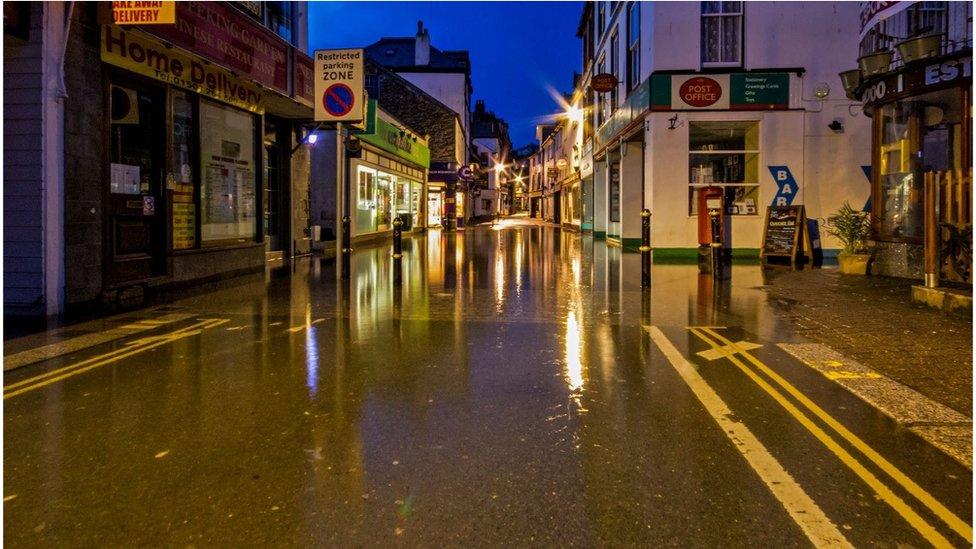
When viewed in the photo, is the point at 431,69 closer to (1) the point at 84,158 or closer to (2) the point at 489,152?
(2) the point at 489,152

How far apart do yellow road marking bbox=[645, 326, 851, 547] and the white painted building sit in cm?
1284

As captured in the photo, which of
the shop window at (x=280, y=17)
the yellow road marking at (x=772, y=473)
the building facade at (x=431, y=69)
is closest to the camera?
the yellow road marking at (x=772, y=473)

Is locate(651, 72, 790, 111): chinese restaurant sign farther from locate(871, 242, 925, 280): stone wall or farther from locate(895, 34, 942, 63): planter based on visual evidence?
locate(895, 34, 942, 63): planter

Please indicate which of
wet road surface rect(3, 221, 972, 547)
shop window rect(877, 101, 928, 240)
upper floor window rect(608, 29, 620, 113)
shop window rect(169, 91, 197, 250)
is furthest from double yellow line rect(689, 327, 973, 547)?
upper floor window rect(608, 29, 620, 113)

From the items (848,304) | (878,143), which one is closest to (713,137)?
(878,143)

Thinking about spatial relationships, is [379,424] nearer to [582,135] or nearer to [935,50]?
[935,50]

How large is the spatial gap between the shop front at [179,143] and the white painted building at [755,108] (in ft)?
28.7

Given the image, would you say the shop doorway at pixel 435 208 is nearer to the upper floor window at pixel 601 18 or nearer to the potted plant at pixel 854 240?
the upper floor window at pixel 601 18

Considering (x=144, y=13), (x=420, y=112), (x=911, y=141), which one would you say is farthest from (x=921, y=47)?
(x=420, y=112)

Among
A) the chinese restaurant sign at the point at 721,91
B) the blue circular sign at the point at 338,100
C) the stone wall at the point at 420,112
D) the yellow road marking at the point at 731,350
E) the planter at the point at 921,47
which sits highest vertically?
the stone wall at the point at 420,112

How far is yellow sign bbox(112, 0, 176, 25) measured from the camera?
894 centimetres

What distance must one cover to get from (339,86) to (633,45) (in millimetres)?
11063

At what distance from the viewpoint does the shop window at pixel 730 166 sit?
18.0 m

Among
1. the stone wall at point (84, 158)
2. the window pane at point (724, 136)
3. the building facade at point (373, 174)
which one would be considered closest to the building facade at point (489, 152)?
the building facade at point (373, 174)
